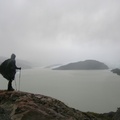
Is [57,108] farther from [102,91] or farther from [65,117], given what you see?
[102,91]

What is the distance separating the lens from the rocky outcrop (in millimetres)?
12438

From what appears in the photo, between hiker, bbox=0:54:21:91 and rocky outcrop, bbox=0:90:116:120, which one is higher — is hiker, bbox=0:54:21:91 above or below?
above

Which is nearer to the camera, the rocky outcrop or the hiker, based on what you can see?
the rocky outcrop

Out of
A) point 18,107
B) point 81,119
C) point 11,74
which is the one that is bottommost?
point 81,119

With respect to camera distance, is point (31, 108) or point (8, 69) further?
point (8, 69)

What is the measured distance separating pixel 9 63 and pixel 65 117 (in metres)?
6.91

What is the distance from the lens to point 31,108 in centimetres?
1280

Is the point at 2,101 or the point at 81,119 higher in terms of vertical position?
the point at 2,101

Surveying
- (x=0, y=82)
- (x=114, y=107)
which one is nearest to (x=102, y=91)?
(x=114, y=107)

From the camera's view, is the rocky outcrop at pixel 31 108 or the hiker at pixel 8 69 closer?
the rocky outcrop at pixel 31 108

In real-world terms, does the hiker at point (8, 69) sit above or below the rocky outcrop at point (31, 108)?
above

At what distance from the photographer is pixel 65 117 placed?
12969 mm

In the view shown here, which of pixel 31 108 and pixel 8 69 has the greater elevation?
pixel 8 69

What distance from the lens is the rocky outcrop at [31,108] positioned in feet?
40.8
